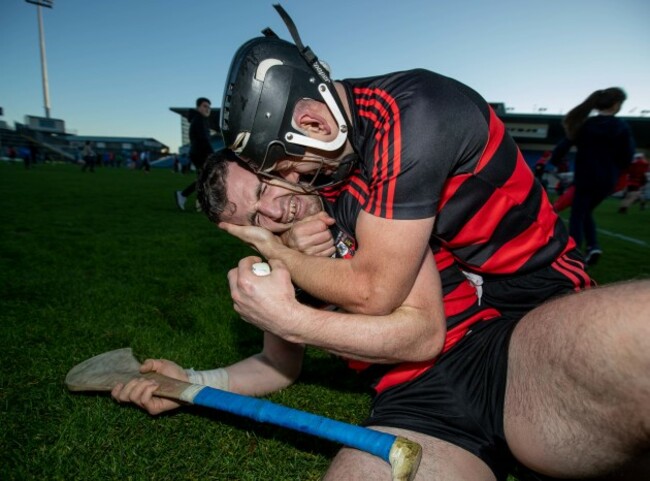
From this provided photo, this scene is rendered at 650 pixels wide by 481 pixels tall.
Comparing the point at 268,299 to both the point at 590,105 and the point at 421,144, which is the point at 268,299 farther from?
the point at 590,105

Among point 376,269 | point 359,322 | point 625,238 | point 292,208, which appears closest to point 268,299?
point 359,322

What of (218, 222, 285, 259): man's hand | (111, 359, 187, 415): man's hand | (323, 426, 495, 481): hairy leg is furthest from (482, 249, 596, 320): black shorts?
(111, 359, 187, 415): man's hand

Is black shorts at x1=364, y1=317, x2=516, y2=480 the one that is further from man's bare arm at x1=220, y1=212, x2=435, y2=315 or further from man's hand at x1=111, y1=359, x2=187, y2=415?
man's hand at x1=111, y1=359, x2=187, y2=415

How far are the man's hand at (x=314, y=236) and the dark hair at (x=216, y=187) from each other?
20.3 inches

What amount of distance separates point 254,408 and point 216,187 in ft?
4.48

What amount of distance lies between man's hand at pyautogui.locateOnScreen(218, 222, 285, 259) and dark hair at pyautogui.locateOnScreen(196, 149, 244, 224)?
19cm

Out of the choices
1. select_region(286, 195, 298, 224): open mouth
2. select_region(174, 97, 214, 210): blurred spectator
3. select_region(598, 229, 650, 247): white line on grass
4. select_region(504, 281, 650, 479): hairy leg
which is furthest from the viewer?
select_region(174, 97, 214, 210): blurred spectator

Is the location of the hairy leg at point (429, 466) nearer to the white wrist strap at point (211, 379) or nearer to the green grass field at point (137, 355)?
the green grass field at point (137, 355)

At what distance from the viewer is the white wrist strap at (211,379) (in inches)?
99.5

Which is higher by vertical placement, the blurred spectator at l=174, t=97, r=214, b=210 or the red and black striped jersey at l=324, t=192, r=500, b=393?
the blurred spectator at l=174, t=97, r=214, b=210

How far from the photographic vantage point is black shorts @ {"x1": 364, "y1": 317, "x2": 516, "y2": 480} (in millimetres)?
1787

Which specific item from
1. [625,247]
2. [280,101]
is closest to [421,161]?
[280,101]

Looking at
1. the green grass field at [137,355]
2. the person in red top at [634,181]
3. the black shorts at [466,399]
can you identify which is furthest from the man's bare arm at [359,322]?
the person in red top at [634,181]

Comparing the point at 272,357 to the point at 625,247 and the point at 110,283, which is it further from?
the point at 625,247
